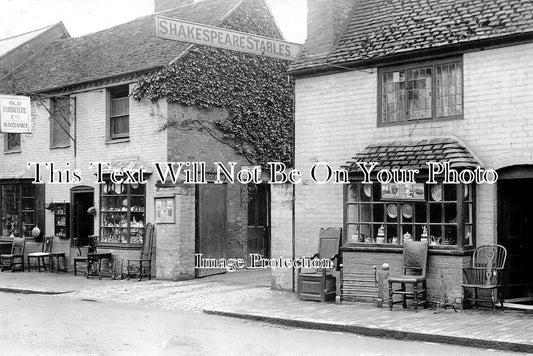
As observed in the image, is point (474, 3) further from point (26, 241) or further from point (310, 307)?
point (26, 241)

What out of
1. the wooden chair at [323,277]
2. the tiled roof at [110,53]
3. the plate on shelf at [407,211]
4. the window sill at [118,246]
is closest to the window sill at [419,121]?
the plate on shelf at [407,211]

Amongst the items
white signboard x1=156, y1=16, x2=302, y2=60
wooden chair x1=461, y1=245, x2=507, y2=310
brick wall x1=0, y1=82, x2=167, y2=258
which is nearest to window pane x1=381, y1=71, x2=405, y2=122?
white signboard x1=156, y1=16, x2=302, y2=60

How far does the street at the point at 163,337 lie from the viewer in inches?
368

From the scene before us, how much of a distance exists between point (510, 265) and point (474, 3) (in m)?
5.04

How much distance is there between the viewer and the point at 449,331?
415 inches

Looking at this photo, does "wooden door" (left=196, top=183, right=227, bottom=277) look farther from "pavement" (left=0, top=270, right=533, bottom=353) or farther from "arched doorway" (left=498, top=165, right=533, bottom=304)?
"arched doorway" (left=498, top=165, right=533, bottom=304)

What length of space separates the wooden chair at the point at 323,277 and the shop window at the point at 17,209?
38.2 ft

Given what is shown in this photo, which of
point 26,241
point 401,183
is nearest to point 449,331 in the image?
point 401,183

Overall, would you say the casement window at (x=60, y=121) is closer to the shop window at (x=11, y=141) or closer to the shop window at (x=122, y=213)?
the shop window at (x=11, y=141)

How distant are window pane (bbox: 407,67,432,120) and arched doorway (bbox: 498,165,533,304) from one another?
80.0 inches

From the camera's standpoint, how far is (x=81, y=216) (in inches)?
859

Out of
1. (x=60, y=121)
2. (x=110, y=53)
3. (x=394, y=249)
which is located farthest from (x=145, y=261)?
(x=394, y=249)

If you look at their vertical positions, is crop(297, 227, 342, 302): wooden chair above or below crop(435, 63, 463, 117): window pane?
below

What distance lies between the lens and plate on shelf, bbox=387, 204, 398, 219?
13.9m
